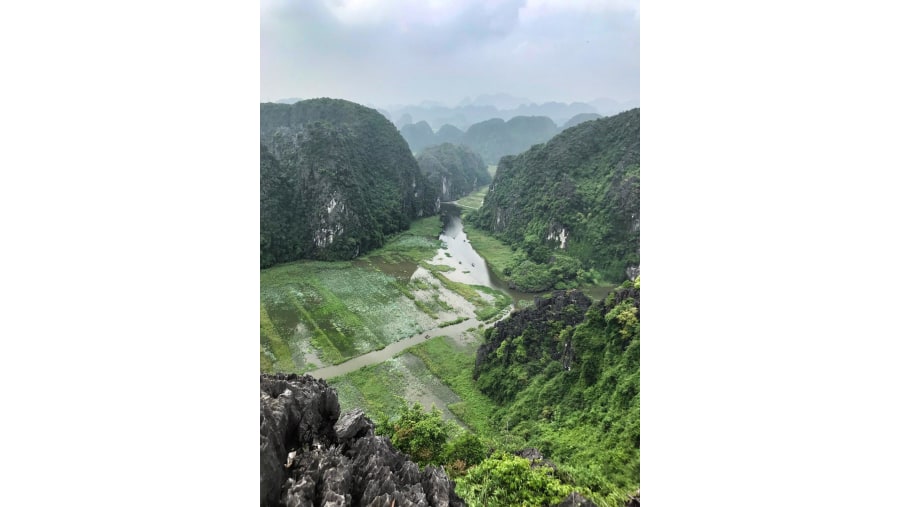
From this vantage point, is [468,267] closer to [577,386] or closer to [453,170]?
[577,386]

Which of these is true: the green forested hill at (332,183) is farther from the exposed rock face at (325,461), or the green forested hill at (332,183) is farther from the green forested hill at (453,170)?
the exposed rock face at (325,461)

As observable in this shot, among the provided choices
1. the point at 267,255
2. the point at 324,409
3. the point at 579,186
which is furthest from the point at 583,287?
the point at 267,255

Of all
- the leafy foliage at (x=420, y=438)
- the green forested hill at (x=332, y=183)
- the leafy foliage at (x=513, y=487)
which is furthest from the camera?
the green forested hill at (x=332, y=183)

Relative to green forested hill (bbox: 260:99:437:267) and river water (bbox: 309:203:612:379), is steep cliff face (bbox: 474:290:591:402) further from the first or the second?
green forested hill (bbox: 260:99:437:267)

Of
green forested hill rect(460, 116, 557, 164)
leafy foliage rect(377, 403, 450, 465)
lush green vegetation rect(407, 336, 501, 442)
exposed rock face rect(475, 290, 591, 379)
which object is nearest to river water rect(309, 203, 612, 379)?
lush green vegetation rect(407, 336, 501, 442)

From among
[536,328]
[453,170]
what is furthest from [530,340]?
[453,170]

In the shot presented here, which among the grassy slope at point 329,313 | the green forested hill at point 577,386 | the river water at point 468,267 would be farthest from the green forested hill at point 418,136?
the green forested hill at point 577,386
